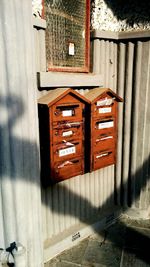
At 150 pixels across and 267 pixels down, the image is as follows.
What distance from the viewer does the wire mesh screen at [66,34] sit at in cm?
383

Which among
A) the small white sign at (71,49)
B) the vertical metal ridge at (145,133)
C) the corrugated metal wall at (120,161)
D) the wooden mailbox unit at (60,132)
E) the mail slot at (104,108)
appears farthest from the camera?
the vertical metal ridge at (145,133)

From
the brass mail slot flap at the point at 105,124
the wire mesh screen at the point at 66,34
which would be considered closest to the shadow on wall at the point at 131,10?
the wire mesh screen at the point at 66,34

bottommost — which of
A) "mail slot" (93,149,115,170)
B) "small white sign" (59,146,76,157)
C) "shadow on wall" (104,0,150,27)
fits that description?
"mail slot" (93,149,115,170)

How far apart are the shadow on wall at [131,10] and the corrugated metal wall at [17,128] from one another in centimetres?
290

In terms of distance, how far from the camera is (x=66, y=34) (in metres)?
4.11

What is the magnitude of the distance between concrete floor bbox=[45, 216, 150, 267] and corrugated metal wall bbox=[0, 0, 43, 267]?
1899mm

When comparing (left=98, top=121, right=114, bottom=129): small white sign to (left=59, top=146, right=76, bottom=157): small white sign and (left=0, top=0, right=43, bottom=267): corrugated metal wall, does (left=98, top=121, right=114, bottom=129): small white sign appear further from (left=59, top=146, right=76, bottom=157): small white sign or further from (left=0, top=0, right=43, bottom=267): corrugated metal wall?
(left=0, top=0, right=43, bottom=267): corrugated metal wall

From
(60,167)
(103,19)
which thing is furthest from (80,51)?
(60,167)

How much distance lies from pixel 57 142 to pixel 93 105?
84 centimetres

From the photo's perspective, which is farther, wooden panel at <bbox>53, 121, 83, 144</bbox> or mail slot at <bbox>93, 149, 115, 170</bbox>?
mail slot at <bbox>93, 149, 115, 170</bbox>

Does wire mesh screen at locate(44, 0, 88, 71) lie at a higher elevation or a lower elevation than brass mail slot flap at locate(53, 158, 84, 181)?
higher

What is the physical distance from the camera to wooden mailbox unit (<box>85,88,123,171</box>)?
13.4ft

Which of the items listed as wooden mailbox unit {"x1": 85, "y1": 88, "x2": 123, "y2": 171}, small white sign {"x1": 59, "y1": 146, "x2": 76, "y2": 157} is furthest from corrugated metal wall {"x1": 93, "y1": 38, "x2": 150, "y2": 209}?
small white sign {"x1": 59, "y1": 146, "x2": 76, "y2": 157}

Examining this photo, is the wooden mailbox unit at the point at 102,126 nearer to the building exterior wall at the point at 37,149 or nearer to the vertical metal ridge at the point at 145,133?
the building exterior wall at the point at 37,149
